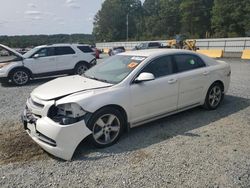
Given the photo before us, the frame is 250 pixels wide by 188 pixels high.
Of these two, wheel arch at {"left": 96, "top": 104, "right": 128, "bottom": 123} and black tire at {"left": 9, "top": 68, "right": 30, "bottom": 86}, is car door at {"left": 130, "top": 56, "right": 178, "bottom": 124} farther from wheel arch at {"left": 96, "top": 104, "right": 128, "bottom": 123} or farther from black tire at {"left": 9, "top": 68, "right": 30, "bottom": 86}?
black tire at {"left": 9, "top": 68, "right": 30, "bottom": 86}

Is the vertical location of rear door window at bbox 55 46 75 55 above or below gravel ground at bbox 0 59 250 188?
above

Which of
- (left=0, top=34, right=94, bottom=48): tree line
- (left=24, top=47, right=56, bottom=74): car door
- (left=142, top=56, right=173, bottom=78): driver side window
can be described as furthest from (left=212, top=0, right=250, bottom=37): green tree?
(left=142, top=56, right=173, bottom=78): driver side window

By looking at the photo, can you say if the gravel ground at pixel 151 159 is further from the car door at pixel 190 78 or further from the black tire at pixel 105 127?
the car door at pixel 190 78

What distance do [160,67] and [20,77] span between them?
7309 millimetres

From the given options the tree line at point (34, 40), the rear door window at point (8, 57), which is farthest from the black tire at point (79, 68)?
the tree line at point (34, 40)

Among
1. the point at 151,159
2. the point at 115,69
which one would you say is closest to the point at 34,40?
the point at 115,69

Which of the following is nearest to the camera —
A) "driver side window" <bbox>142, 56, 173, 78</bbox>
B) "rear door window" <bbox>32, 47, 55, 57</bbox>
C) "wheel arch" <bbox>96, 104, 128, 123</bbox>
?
"wheel arch" <bbox>96, 104, 128, 123</bbox>

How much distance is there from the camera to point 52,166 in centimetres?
355

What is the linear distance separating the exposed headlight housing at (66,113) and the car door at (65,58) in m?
7.59

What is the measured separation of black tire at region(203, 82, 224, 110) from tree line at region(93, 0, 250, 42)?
39.3m

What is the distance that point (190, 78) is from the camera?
5.13 m

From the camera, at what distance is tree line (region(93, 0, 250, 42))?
156ft

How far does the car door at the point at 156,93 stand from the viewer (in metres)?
4.33

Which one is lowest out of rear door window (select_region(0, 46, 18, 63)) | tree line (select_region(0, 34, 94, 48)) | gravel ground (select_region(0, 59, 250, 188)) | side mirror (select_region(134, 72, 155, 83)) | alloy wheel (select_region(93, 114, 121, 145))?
tree line (select_region(0, 34, 94, 48))
